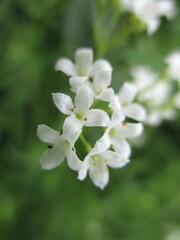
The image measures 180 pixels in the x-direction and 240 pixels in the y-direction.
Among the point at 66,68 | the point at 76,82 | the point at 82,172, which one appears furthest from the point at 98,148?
the point at 66,68

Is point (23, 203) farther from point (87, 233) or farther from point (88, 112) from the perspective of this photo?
point (88, 112)

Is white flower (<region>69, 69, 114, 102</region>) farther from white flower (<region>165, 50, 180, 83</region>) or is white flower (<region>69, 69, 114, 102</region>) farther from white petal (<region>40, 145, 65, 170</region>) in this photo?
white flower (<region>165, 50, 180, 83</region>)

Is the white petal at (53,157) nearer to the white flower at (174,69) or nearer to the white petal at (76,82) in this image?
the white petal at (76,82)

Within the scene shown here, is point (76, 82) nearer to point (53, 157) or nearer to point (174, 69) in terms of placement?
point (53, 157)

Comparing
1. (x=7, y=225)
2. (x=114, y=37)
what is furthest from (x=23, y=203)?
(x=114, y=37)

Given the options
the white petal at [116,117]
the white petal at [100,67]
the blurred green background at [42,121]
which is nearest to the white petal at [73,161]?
the white petal at [116,117]

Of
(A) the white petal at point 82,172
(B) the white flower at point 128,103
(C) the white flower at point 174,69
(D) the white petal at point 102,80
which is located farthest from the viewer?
(C) the white flower at point 174,69

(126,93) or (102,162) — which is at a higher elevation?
(126,93)
